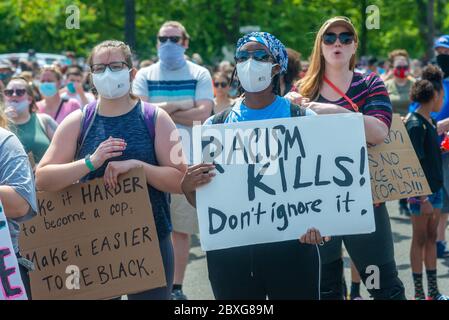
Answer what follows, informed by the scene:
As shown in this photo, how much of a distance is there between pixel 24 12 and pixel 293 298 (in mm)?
37752

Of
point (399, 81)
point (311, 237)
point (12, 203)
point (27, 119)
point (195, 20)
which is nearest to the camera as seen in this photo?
point (12, 203)

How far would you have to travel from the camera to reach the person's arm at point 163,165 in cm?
441

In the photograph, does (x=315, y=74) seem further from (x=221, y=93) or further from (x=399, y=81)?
(x=399, y=81)

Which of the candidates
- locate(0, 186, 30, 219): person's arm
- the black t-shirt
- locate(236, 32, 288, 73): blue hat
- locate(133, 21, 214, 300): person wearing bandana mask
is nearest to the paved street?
locate(133, 21, 214, 300): person wearing bandana mask

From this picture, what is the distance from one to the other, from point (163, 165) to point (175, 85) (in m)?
2.89

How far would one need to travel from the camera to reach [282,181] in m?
4.10

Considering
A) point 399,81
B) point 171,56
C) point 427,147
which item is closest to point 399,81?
point 399,81

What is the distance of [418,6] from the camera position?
35.3 metres

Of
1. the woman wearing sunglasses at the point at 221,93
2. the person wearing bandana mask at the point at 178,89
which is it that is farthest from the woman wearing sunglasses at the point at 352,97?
the woman wearing sunglasses at the point at 221,93

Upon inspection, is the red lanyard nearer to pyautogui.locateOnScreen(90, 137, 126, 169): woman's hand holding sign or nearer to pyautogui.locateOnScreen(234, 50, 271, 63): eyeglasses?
pyautogui.locateOnScreen(234, 50, 271, 63): eyeglasses

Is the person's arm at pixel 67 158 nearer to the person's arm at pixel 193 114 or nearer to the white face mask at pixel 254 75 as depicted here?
the white face mask at pixel 254 75

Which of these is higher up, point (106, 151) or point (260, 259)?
point (106, 151)

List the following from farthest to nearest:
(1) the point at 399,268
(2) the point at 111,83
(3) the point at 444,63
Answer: (3) the point at 444,63
(1) the point at 399,268
(2) the point at 111,83

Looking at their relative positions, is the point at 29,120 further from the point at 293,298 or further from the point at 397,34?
the point at 397,34
